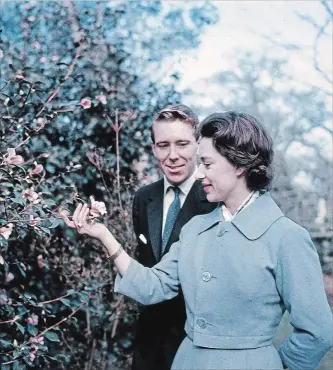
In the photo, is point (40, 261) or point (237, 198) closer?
point (237, 198)

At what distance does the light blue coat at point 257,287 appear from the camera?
1.52 m

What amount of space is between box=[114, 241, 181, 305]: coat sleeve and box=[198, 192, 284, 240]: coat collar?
189mm

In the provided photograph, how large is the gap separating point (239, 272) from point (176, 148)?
2.89ft

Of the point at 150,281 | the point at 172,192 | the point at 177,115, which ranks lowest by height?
the point at 150,281

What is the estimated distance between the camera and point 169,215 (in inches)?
92.5

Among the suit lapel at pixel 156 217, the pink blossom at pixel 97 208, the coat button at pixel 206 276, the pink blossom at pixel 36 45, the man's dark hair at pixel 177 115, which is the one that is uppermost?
the pink blossom at pixel 36 45

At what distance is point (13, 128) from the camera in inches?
108

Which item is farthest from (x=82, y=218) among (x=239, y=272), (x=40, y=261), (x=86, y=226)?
(x=40, y=261)

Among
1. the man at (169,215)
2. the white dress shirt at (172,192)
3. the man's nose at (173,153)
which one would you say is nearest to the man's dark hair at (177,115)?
the man at (169,215)

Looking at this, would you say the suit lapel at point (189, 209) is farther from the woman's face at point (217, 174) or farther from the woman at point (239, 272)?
the woman's face at point (217, 174)

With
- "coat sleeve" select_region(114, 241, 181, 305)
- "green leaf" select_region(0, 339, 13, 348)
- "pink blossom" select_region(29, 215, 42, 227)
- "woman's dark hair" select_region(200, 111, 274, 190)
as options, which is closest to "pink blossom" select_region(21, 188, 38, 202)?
"pink blossom" select_region(29, 215, 42, 227)

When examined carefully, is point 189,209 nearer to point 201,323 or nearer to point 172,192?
point 172,192

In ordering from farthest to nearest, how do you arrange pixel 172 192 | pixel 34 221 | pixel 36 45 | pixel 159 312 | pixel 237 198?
1. pixel 36 45
2. pixel 172 192
3. pixel 159 312
4. pixel 34 221
5. pixel 237 198

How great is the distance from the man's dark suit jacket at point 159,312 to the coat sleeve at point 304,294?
30.4 inches
